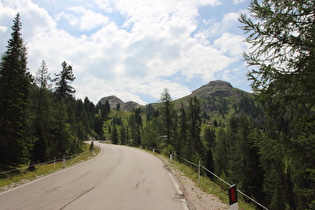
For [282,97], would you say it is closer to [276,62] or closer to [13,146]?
[276,62]

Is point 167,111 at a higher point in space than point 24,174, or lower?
higher

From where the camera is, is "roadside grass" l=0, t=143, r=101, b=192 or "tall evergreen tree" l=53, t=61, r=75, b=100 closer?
"roadside grass" l=0, t=143, r=101, b=192

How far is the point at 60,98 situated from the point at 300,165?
3884 cm

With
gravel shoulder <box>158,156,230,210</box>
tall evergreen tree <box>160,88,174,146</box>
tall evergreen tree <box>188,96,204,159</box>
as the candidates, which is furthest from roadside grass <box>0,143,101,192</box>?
tall evergreen tree <box>188,96,204,159</box>

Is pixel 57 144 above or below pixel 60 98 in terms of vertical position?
below

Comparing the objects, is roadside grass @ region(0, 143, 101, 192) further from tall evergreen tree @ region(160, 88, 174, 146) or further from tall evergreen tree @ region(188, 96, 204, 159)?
tall evergreen tree @ region(188, 96, 204, 159)

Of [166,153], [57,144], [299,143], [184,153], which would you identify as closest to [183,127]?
[184,153]

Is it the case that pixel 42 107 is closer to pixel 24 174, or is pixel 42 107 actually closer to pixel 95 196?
pixel 24 174

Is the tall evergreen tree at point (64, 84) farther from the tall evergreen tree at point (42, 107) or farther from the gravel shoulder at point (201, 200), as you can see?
the gravel shoulder at point (201, 200)

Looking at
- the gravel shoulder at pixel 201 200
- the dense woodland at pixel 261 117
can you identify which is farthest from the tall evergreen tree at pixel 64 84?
the gravel shoulder at pixel 201 200

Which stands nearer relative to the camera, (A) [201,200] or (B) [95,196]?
(A) [201,200]

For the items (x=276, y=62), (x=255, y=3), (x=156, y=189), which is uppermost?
(x=255, y=3)

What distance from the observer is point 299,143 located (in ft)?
17.5

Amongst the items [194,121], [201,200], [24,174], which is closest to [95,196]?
[201,200]
